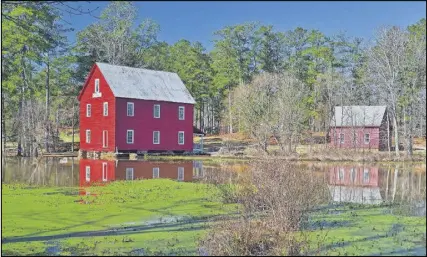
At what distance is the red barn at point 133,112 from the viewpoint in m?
42.2

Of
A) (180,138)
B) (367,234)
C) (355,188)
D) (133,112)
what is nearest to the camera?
(367,234)

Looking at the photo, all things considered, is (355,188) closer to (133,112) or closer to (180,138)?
(133,112)

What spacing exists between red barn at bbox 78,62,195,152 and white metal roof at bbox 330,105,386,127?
13952 mm

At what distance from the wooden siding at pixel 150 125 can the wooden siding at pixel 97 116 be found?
65cm

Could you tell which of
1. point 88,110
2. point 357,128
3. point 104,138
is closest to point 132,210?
point 104,138

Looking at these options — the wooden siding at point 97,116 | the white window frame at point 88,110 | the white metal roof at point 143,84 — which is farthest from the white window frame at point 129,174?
the white window frame at point 88,110

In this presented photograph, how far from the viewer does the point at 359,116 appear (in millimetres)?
42156

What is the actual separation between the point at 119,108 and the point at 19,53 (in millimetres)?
9030

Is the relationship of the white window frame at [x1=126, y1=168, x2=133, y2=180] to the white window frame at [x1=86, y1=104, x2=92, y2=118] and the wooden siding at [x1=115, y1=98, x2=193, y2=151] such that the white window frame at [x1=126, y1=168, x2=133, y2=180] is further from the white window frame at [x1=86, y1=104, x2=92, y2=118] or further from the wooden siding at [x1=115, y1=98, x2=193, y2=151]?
the white window frame at [x1=86, y1=104, x2=92, y2=118]

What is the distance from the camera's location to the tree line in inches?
1618

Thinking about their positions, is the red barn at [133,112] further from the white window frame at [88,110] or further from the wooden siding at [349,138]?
the wooden siding at [349,138]

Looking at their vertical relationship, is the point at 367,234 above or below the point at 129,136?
below

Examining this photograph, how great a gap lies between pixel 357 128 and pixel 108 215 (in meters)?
34.0

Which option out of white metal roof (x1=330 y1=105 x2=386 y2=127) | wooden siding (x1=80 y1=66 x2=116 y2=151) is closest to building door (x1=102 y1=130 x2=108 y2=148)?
wooden siding (x1=80 y1=66 x2=116 y2=151)
